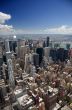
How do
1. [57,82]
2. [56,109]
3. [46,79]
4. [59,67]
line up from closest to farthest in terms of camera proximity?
[56,109] < [57,82] < [46,79] < [59,67]

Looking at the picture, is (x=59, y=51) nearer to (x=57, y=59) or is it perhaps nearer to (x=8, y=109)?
(x=57, y=59)

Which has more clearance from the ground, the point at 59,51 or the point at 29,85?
the point at 59,51

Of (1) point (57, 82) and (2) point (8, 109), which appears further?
(1) point (57, 82)

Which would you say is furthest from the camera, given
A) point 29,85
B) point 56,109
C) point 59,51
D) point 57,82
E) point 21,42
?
point 21,42

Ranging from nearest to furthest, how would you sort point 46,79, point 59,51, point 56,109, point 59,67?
point 56,109, point 46,79, point 59,67, point 59,51

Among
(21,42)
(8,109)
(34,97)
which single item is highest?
(21,42)

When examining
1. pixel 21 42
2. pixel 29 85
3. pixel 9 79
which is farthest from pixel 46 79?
pixel 21 42

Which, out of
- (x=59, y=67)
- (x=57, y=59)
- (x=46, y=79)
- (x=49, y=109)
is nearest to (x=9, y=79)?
(x=46, y=79)

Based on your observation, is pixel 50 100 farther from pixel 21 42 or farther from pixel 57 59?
Result: pixel 21 42

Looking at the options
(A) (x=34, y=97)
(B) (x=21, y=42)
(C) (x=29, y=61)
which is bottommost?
(A) (x=34, y=97)
